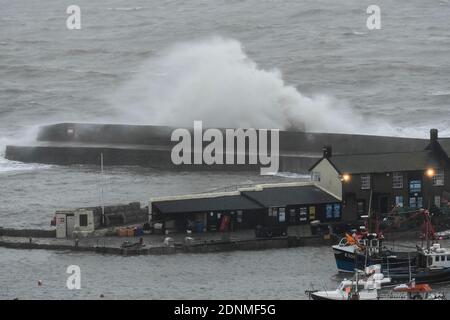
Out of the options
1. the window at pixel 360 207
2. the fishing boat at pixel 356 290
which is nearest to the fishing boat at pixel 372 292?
the fishing boat at pixel 356 290

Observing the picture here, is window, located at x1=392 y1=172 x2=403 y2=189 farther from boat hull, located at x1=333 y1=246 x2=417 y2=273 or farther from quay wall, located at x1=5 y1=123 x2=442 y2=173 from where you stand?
quay wall, located at x1=5 y1=123 x2=442 y2=173

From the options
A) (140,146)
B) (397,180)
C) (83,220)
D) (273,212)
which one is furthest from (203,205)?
(140,146)

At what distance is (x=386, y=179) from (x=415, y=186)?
87 cm

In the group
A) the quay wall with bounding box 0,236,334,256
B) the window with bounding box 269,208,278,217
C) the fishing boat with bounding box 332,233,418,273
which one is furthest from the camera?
the window with bounding box 269,208,278,217

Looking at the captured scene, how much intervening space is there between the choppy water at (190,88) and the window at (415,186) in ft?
14.8

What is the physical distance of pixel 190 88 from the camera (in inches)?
2785

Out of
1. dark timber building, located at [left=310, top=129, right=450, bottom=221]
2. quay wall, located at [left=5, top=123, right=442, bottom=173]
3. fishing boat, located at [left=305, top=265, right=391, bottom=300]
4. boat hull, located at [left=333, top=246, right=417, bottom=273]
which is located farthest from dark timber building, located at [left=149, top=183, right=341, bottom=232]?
quay wall, located at [left=5, top=123, right=442, bottom=173]

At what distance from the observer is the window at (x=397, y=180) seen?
163 feet

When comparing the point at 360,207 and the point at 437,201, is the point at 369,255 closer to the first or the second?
the point at 360,207

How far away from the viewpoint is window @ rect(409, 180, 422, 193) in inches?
1956

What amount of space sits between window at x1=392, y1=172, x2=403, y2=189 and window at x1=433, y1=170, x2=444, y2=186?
0.98m

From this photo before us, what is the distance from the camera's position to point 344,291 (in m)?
39.9
